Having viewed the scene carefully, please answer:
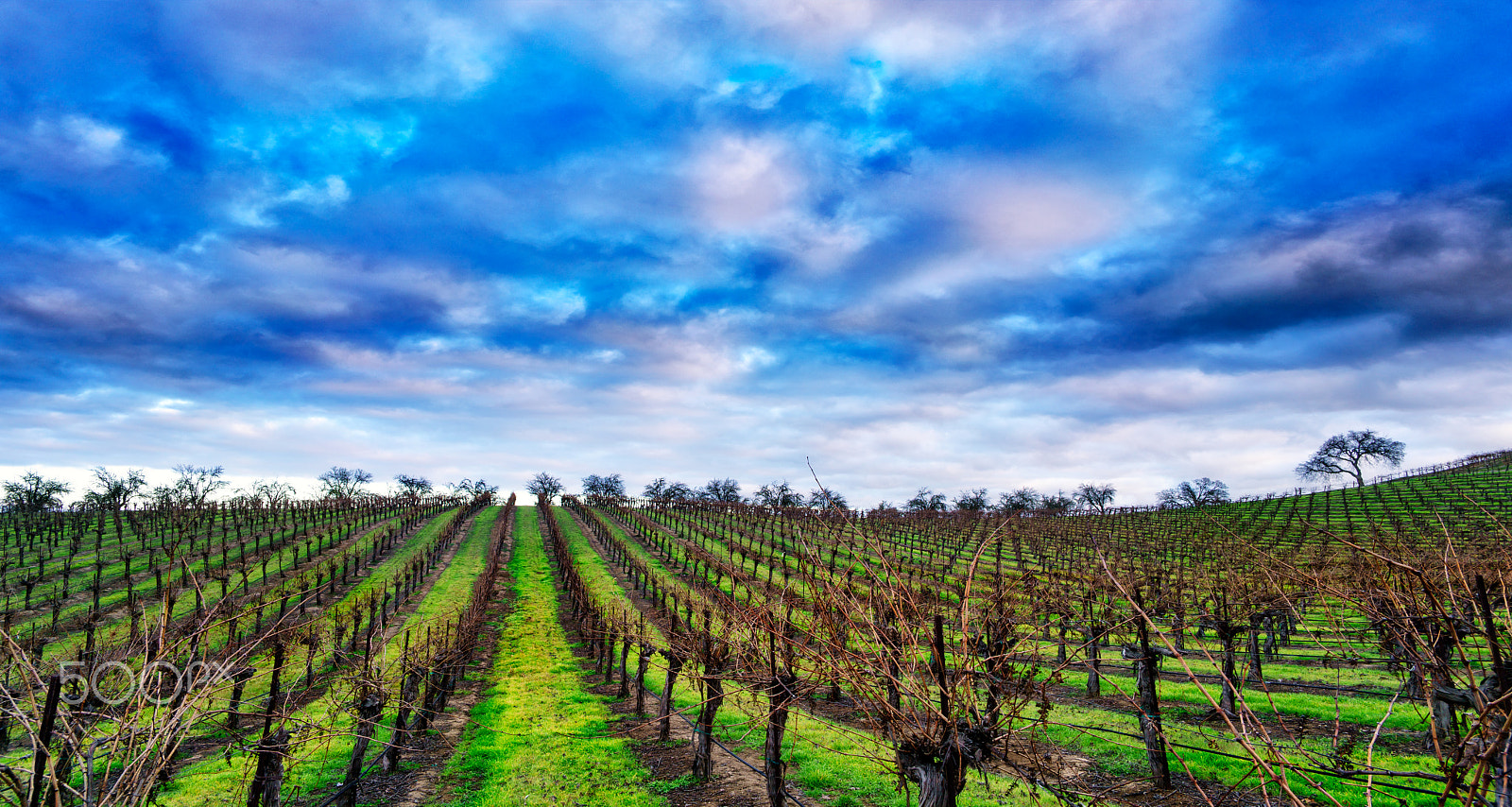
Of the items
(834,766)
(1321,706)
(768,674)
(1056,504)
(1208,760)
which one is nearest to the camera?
(768,674)

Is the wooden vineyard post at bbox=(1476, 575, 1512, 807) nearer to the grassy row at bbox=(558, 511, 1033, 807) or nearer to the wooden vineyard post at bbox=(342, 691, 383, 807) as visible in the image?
the grassy row at bbox=(558, 511, 1033, 807)

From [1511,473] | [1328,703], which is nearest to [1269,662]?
[1328,703]

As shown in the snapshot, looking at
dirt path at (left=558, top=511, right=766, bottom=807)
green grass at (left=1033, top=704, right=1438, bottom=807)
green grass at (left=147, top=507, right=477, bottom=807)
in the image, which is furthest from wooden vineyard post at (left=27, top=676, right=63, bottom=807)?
green grass at (left=1033, top=704, right=1438, bottom=807)

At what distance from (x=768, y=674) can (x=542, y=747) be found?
35.0 feet

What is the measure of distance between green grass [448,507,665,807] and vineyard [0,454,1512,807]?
0.14 m

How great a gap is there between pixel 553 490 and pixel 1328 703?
172389 mm

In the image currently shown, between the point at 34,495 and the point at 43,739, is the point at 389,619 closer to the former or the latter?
the point at 43,739

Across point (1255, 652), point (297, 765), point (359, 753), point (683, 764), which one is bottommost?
point (297, 765)

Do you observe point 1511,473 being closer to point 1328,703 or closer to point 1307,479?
point 1307,479

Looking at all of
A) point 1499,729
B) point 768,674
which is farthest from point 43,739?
point 768,674

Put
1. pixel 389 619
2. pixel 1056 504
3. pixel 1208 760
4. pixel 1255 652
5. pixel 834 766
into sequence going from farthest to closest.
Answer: pixel 1056 504 → pixel 389 619 → pixel 834 766 → pixel 1208 760 → pixel 1255 652

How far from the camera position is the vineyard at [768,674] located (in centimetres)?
507

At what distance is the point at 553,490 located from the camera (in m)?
176

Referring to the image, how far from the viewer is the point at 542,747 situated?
19141 mm
